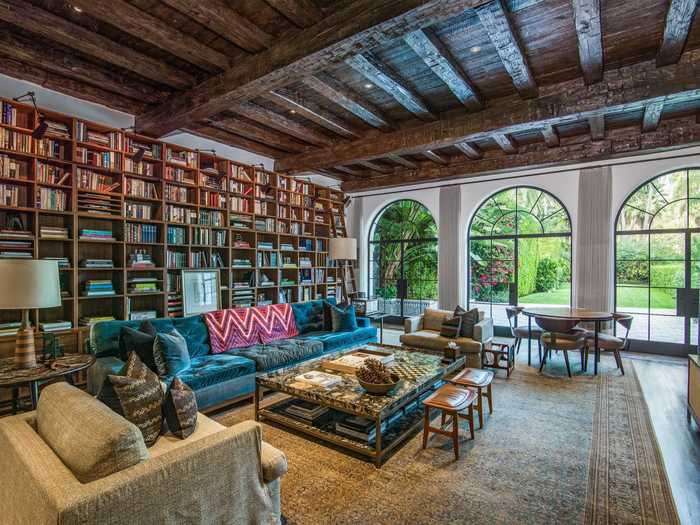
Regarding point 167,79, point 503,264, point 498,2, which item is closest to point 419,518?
point 498,2

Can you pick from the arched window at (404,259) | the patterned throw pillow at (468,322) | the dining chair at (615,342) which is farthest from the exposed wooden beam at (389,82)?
the arched window at (404,259)

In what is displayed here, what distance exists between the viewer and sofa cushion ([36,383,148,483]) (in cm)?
134

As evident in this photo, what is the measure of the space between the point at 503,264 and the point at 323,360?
193 inches

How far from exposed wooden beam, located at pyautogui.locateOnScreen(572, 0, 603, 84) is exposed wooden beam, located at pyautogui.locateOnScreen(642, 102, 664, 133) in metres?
1.18

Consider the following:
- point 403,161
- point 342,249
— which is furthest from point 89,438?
point 403,161

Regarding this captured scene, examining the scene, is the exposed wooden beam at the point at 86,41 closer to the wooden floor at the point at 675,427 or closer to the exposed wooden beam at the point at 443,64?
the exposed wooden beam at the point at 443,64

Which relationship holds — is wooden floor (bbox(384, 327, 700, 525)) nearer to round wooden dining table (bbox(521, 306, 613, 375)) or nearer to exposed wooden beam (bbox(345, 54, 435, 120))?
round wooden dining table (bbox(521, 306, 613, 375))

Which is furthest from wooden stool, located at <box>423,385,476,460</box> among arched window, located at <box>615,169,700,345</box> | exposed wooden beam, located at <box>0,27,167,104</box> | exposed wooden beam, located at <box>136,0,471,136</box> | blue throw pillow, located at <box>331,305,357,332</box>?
arched window, located at <box>615,169,700,345</box>

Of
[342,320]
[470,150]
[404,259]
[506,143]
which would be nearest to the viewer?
[342,320]

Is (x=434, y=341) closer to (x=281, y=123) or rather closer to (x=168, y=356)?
(x=168, y=356)

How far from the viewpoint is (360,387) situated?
2967mm

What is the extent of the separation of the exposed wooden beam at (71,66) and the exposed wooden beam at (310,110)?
132cm

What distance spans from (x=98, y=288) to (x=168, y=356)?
1.68 m

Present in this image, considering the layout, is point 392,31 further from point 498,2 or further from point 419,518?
point 419,518
